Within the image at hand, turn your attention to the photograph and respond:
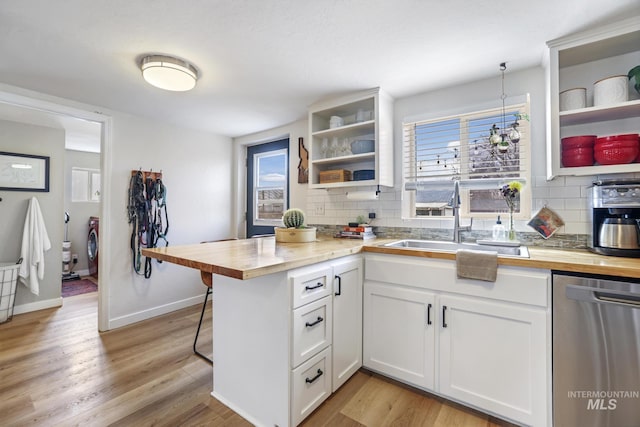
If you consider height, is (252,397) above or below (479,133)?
below

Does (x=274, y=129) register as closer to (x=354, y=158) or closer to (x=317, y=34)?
(x=354, y=158)

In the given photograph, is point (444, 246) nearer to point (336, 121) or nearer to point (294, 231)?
point (294, 231)

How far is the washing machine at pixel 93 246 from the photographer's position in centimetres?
486

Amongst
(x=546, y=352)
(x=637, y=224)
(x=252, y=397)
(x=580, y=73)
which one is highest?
(x=580, y=73)

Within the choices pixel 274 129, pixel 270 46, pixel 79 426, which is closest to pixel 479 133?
pixel 270 46

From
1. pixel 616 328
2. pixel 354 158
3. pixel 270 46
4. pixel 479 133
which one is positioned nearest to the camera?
pixel 616 328

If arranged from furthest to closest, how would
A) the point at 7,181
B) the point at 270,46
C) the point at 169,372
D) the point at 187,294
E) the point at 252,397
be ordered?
the point at 187,294
the point at 7,181
the point at 169,372
the point at 270,46
the point at 252,397

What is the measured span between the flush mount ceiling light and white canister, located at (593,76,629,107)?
252 cm

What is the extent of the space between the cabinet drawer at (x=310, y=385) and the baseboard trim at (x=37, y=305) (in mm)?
3609

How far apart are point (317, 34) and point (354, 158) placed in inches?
43.1

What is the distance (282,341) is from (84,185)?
17.8ft

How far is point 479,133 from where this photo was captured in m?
2.23

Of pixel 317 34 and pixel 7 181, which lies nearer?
pixel 317 34

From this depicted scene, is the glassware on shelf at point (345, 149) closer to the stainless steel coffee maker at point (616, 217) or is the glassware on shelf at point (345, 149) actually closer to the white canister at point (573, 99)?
the white canister at point (573, 99)
